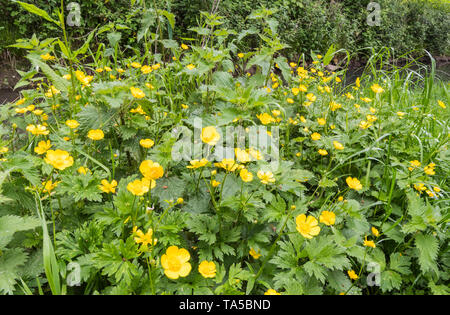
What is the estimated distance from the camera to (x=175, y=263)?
0.86 metres

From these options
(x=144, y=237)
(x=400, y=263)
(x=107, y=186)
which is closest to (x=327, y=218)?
(x=400, y=263)

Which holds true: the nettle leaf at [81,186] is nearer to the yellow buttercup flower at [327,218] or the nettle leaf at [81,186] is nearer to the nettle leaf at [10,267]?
the nettle leaf at [10,267]

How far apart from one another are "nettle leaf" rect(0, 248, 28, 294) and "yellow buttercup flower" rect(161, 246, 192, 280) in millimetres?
A: 417

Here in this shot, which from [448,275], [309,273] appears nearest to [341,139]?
[448,275]

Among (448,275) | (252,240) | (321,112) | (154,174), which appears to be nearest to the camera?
(154,174)

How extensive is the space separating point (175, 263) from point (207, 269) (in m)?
0.11

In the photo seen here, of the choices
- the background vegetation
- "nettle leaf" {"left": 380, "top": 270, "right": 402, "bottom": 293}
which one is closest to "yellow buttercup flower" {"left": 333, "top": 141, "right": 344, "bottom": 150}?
"nettle leaf" {"left": 380, "top": 270, "right": 402, "bottom": 293}

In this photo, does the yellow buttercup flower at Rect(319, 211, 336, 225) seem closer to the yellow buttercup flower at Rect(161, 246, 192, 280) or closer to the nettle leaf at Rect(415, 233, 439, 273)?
the nettle leaf at Rect(415, 233, 439, 273)

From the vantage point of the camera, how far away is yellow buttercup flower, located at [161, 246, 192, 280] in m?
0.82

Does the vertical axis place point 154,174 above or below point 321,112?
above

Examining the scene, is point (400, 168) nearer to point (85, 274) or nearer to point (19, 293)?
point (85, 274)

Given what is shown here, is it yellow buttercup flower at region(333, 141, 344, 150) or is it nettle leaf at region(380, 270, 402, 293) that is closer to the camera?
nettle leaf at region(380, 270, 402, 293)

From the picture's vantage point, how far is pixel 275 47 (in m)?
1.59

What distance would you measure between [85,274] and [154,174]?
15.2 inches
